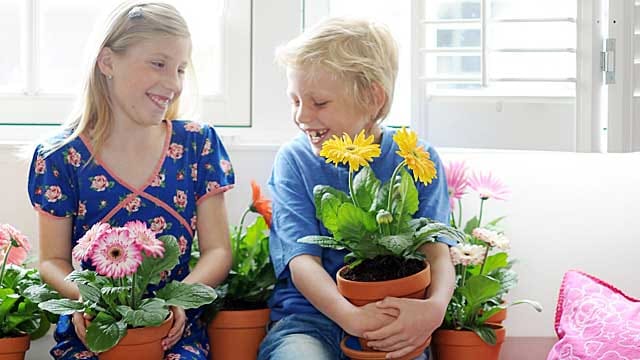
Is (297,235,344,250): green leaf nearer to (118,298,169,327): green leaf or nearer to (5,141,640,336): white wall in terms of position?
(118,298,169,327): green leaf

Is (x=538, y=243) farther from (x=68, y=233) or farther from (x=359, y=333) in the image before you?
(x=68, y=233)

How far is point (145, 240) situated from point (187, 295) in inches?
6.1

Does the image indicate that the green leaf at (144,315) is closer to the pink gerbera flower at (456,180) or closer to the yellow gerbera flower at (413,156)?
the yellow gerbera flower at (413,156)

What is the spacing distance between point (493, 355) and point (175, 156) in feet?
2.49

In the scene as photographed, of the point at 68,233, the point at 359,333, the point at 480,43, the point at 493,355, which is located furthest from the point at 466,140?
the point at 68,233

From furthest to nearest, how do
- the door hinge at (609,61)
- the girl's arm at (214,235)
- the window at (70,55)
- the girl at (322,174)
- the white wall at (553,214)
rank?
1. the window at (70,55)
2. the door hinge at (609,61)
3. the white wall at (553,214)
4. the girl's arm at (214,235)
5. the girl at (322,174)

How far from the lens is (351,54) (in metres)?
1.84

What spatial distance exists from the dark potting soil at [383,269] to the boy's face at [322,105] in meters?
0.31

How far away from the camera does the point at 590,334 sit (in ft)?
5.65

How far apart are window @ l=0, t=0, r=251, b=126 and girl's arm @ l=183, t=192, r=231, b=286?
460 mm

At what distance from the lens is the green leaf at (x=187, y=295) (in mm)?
1653

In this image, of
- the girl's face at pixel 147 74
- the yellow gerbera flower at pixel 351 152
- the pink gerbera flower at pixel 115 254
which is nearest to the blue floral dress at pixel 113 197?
the girl's face at pixel 147 74

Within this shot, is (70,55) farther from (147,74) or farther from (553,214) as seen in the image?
(553,214)

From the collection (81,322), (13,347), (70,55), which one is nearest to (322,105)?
(81,322)
